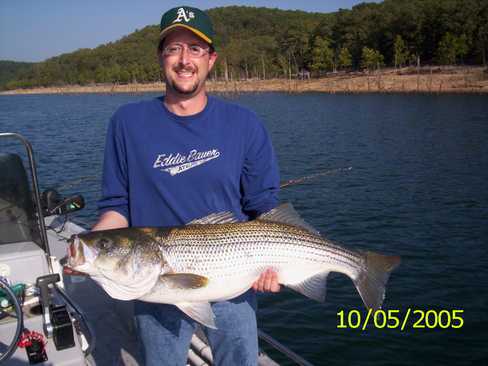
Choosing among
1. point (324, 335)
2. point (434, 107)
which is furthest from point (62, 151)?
point (434, 107)

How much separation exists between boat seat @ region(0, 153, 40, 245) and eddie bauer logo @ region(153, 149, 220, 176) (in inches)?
83.2

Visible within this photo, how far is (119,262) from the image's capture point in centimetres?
300

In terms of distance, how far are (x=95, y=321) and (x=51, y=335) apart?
2198 millimetres

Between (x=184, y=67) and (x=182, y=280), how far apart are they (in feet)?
4.86

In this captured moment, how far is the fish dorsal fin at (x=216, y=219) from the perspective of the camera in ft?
10.5

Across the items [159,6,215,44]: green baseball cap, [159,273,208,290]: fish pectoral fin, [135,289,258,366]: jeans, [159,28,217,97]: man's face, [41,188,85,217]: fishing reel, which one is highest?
[159,6,215,44]: green baseball cap

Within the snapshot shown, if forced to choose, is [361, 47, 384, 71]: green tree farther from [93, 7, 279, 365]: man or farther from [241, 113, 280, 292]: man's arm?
[93, 7, 279, 365]: man

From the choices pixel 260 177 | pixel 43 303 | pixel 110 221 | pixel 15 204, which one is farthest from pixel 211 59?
pixel 15 204

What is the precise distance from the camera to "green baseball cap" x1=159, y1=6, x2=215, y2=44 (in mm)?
3160

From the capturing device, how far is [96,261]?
2.94 metres

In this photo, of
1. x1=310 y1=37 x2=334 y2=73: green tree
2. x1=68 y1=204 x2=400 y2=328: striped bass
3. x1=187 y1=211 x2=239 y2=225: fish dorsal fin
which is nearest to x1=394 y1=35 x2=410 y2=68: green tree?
x1=310 y1=37 x2=334 y2=73: green tree

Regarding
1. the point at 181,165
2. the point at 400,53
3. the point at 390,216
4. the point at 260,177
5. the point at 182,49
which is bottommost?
the point at 390,216

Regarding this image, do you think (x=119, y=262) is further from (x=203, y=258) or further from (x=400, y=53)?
(x=400, y=53)

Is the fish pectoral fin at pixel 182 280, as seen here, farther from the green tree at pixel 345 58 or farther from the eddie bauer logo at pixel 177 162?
the green tree at pixel 345 58
